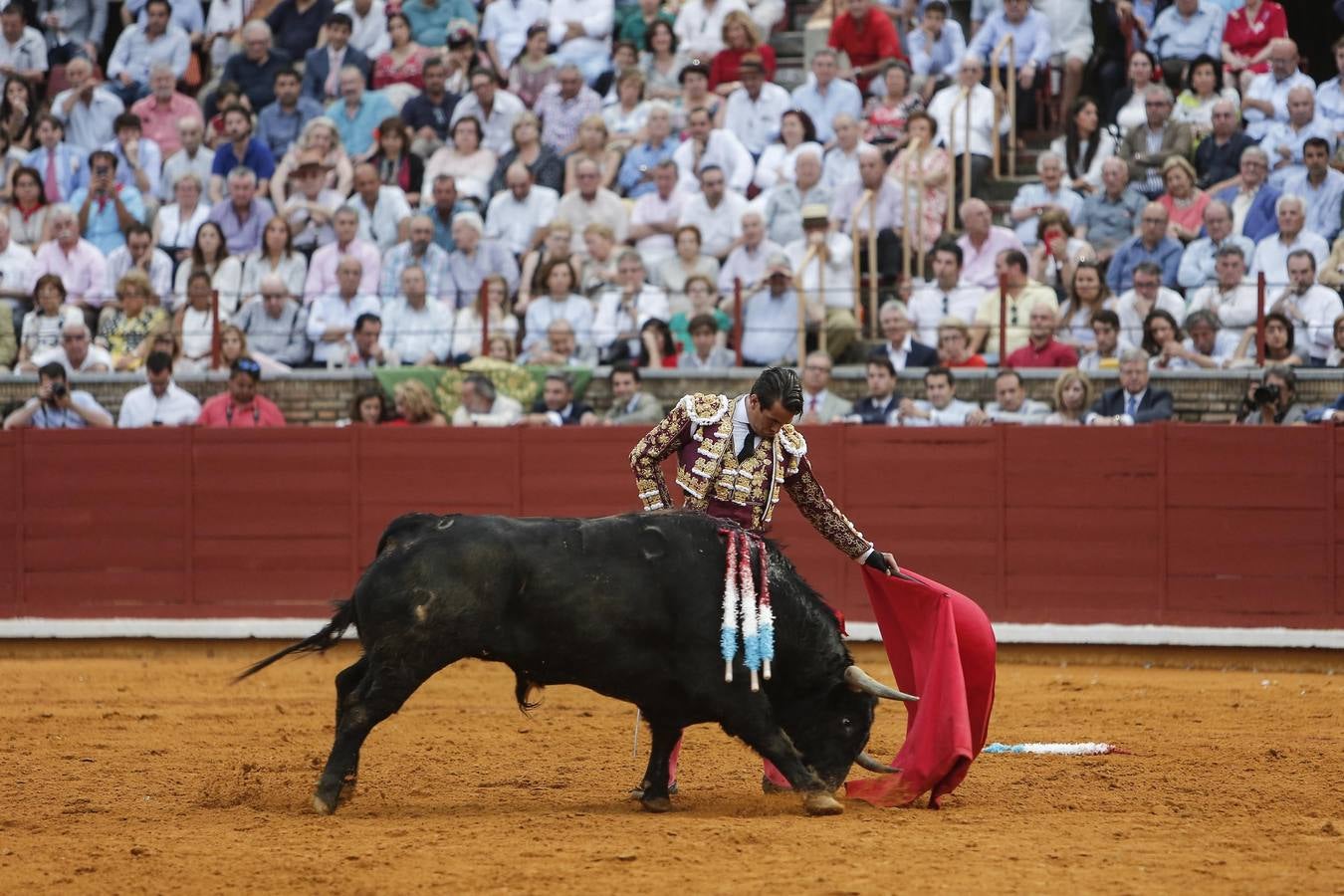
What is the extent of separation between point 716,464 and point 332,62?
28.7ft

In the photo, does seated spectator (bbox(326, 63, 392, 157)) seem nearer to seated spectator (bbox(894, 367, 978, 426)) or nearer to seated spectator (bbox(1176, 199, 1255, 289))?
seated spectator (bbox(894, 367, 978, 426))

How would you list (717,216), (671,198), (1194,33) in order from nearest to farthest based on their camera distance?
(717,216) → (671,198) → (1194,33)

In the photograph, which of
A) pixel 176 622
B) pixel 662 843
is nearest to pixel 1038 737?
pixel 662 843

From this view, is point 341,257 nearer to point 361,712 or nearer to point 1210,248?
point 1210,248

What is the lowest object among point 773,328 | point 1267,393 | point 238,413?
point 238,413

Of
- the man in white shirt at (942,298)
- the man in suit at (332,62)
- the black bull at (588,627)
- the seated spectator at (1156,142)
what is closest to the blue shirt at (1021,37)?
the seated spectator at (1156,142)

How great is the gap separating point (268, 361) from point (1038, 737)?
19.4 ft

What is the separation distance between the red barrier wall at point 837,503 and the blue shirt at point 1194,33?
3315mm

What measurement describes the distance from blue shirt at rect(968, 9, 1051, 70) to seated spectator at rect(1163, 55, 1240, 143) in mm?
1133

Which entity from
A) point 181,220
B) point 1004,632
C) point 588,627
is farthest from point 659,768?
point 181,220

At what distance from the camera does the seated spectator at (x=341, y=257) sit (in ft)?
38.6

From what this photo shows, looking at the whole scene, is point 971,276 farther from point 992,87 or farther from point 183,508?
point 183,508

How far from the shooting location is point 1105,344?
1014 cm

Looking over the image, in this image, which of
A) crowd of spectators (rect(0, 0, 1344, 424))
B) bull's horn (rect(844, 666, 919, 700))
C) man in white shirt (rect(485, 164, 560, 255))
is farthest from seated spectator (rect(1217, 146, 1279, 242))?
bull's horn (rect(844, 666, 919, 700))
